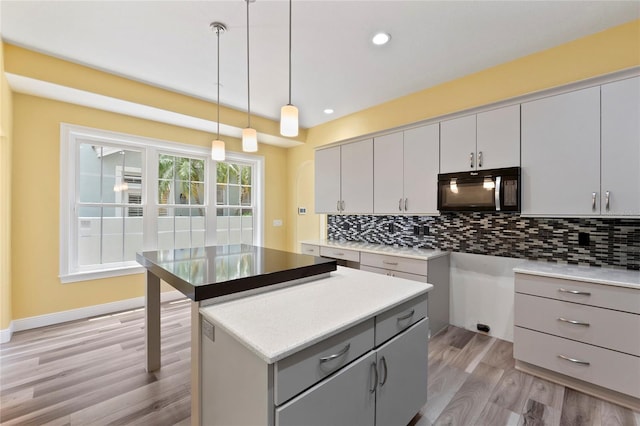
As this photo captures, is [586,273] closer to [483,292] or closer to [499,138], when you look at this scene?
[483,292]

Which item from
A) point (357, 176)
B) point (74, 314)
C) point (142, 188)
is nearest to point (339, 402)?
point (357, 176)

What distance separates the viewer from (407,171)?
10.5 feet

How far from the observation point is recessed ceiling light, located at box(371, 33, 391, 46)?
230cm

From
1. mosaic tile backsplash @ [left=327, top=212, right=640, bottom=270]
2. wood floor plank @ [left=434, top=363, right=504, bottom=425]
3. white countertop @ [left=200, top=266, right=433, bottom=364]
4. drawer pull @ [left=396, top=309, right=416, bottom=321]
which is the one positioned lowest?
wood floor plank @ [left=434, top=363, right=504, bottom=425]

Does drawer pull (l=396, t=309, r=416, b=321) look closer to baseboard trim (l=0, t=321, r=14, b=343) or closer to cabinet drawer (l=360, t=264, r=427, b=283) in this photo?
cabinet drawer (l=360, t=264, r=427, b=283)

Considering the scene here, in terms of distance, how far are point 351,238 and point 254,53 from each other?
2.69 m

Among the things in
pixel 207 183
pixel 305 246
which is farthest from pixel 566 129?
pixel 207 183

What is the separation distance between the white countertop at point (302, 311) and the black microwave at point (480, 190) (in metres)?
1.35

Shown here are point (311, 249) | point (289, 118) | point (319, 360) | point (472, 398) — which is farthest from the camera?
point (311, 249)

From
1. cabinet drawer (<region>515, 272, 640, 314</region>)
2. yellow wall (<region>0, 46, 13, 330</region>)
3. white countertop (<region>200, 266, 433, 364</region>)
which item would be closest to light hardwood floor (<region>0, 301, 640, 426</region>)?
yellow wall (<region>0, 46, 13, 330</region>)

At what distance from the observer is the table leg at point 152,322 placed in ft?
7.26

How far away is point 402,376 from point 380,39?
8.14ft

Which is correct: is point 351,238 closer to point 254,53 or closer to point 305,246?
point 305,246

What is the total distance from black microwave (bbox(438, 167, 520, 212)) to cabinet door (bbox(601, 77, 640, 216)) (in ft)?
1.79
